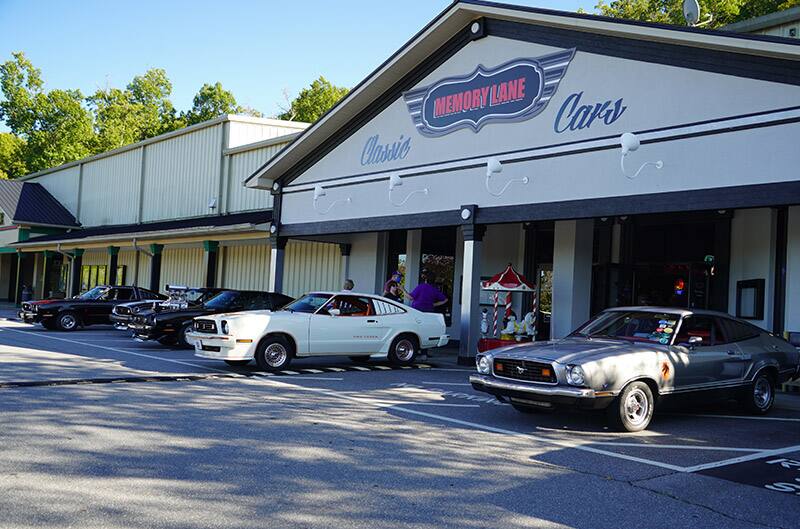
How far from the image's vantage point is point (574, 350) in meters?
9.01

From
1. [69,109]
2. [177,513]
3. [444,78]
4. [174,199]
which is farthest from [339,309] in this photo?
[69,109]

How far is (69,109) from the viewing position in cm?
6034

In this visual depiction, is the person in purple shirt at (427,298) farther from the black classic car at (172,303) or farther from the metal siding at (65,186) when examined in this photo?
the metal siding at (65,186)

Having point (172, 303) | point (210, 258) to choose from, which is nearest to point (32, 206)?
point (210, 258)

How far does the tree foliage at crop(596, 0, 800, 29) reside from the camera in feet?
128

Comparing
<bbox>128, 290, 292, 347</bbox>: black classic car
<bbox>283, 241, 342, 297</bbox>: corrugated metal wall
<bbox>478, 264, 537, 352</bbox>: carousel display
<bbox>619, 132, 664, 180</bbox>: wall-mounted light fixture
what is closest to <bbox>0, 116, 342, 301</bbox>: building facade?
<bbox>283, 241, 342, 297</bbox>: corrugated metal wall

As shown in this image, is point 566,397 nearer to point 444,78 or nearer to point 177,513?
point 177,513

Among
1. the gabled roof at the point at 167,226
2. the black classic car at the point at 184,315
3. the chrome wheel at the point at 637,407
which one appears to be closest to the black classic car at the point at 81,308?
the gabled roof at the point at 167,226

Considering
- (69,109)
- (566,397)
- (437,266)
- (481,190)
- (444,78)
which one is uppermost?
(69,109)

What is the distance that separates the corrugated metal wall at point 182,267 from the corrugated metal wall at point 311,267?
635cm

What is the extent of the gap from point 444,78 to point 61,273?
31970 millimetres

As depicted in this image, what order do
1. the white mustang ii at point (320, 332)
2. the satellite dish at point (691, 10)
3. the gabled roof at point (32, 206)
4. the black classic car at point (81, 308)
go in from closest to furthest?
the white mustang ii at point (320, 332) < the satellite dish at point (691, 10) < the black classic car at point (81, 308) < the gabled roof at point (32, 206)

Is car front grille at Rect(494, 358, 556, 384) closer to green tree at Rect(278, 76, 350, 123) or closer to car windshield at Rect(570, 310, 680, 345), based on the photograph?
car windshield at Rect(570, 310, 680, 345)

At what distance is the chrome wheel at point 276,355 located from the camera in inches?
529
